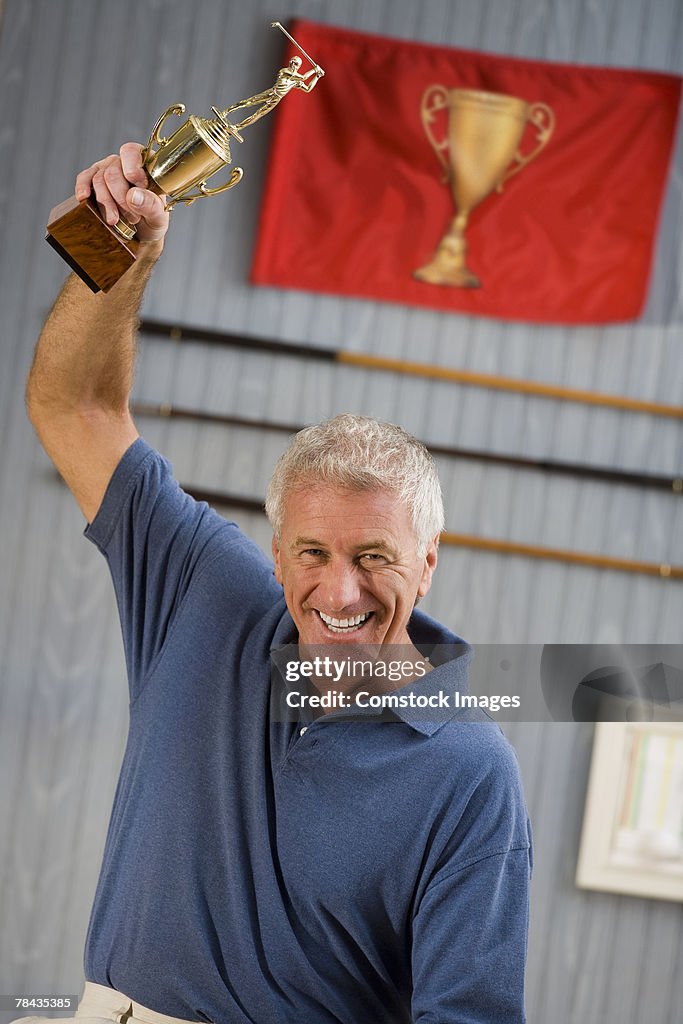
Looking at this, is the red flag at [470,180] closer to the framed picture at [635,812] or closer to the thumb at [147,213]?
the framed picture at [635,812]

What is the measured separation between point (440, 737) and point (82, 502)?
68 centimetres

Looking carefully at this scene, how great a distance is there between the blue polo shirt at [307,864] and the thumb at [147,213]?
585mm

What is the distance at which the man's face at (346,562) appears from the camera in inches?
60.9

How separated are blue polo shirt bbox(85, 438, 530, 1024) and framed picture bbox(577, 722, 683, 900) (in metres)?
2.12

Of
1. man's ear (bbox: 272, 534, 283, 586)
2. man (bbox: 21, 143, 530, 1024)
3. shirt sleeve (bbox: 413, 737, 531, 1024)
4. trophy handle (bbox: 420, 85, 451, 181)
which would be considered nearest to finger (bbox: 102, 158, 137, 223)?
man (bbox: 21, 143, 530, 1024)

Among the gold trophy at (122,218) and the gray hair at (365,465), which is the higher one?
the gold trophy at (122,218)

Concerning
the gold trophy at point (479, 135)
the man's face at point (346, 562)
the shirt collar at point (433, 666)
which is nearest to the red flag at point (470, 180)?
the gold trophy at point (479, 135)

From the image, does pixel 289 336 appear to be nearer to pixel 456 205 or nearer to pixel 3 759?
pixel 456 205

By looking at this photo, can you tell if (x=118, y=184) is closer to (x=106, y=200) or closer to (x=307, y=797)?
(x=106, y=200)

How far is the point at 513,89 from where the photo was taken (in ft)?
11.8

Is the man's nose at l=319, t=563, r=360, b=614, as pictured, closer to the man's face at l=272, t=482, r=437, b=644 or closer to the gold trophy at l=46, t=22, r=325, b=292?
the man's face at l=272, t=482, r=437, b=644

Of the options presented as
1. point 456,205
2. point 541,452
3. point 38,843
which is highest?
point 456,205

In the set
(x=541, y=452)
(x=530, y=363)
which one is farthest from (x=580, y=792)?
(x=530, y=363)

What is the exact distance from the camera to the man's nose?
1.54 meters
